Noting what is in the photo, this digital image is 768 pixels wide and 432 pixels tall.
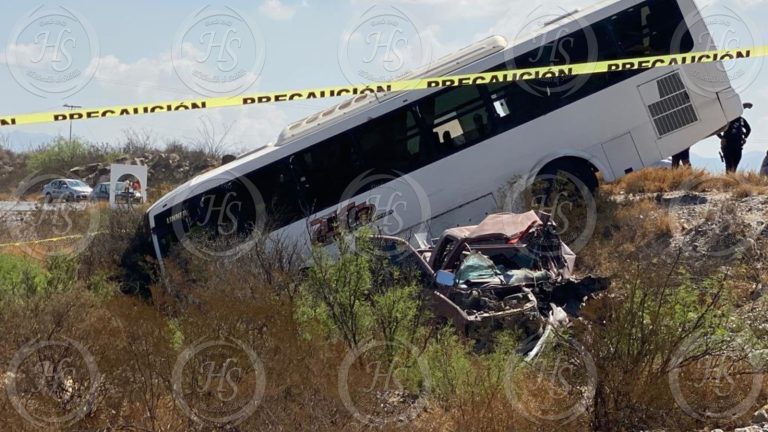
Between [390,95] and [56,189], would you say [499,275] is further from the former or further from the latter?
[56,189]

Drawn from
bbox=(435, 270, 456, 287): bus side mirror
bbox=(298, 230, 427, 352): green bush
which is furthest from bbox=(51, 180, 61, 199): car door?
bbox=(298, 230, 427, 352): green bush

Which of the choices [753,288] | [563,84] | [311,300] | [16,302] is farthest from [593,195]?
[16,302]

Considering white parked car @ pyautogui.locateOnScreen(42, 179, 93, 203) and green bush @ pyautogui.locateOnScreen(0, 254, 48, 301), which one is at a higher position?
white parked car @ pyautogui.locateOnScreen(42, 179, 93, 203)

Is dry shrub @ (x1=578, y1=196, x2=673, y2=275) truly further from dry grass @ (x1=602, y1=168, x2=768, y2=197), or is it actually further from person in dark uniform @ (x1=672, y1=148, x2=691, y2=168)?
person in dark uniform @ (x1=672, y1=148, x2=691, y2=168)

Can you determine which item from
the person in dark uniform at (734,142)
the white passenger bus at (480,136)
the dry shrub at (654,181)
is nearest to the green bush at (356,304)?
the white passenger bus at (480,136)

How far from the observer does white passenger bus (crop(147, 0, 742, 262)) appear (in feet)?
49.6

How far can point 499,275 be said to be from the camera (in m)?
11.5

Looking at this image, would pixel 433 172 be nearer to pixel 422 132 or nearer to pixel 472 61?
pixel 422 132

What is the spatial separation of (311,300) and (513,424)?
2.67 m

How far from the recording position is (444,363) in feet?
26.4

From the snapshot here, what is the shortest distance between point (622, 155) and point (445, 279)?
5.46m

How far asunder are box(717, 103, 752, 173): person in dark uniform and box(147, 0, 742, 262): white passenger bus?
2504 mm

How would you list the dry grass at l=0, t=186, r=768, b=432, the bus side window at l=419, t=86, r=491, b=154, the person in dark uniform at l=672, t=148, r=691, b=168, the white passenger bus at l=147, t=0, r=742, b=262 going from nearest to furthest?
the dry grass at l=0, t=186, r=768, b=432
the white passenger bus at l=147, t=0, r=742, b=262
the bus side window at l=419, t=86, r=491, b=154
the person in dark uniform at l=672, t=148, r=691, b=168

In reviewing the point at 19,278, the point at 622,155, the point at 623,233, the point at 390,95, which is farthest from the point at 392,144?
the point at 19,278
